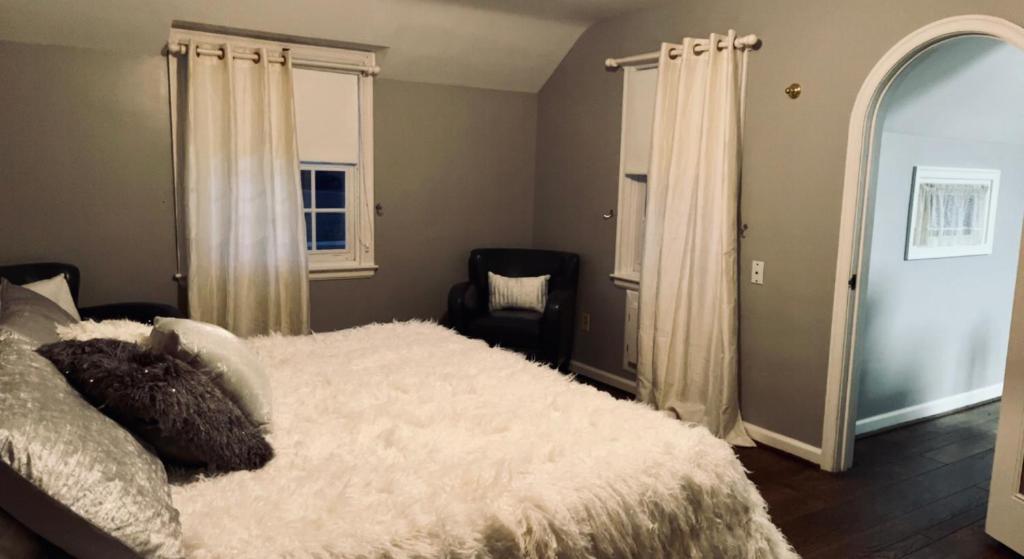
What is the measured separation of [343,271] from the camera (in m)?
4.62

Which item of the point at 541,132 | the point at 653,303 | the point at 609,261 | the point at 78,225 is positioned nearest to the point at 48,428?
the point at 78,225

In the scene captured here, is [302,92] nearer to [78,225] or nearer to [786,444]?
[78,225]

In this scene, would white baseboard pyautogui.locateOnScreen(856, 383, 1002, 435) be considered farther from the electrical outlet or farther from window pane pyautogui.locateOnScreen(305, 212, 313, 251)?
window pane pyautogui.locateOnScreen(305, 212, 313, 251)

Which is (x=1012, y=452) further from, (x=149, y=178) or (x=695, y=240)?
(x=149, y=178)

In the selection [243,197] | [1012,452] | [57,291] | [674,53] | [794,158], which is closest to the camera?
[1012,452]

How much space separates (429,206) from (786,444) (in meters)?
2.76

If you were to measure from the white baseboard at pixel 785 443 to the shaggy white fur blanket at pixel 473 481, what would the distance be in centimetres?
162

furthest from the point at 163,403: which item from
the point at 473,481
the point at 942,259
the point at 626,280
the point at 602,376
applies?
the point at 942,259

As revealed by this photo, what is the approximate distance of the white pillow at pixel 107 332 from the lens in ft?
6.79

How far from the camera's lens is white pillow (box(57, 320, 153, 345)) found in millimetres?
2068

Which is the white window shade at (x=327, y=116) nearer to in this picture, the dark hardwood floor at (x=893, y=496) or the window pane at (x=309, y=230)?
the window pane at (x=309, y=230)

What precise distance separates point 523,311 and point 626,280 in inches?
27.5

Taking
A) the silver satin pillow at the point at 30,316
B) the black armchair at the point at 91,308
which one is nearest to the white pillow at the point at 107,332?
the silver satin pillow at the point at 30,316

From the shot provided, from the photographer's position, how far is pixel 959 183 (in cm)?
406
